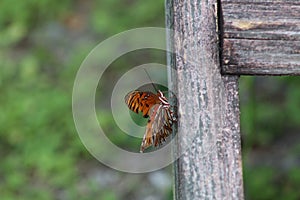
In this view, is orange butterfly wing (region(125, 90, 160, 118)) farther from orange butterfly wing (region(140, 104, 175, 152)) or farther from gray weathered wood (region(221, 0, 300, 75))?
gray weathered wood (region(221, 0, 300, 75))

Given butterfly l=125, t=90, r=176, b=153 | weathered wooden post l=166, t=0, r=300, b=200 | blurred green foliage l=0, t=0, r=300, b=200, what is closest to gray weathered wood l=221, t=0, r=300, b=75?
weathered wooden post l=166, t=0, r=300, b=200

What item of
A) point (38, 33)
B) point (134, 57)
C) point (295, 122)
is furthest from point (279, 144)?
point (38, 33)

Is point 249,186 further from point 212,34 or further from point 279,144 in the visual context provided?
point 212,34

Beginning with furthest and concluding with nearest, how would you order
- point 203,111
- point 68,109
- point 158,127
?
point 68,109 < point 158,127 < point 203,111

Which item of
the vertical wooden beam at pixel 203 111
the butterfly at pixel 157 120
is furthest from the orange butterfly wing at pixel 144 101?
the vertical wooden beam at pixel 203 111

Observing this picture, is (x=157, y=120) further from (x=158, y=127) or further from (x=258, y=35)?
(x=258, y=35)

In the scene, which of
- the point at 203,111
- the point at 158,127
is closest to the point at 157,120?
the point at 158,127

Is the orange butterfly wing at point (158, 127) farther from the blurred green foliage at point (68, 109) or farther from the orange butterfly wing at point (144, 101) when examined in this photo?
the blurred green foliage at point (68, 109)
